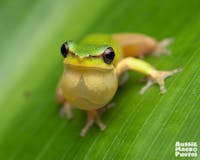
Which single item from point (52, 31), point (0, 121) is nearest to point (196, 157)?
point (0, 121)

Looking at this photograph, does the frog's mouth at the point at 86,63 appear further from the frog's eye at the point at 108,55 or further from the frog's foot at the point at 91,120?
the frog's foot at the point at 91,120

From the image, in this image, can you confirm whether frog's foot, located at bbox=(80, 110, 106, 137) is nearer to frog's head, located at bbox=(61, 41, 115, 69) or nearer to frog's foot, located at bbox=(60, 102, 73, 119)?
frog's foot, located at bbox=(60, 102, 73, 119)

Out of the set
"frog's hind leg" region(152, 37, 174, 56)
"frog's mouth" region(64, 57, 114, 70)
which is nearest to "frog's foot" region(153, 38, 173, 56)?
"frog's hind leg" region(152, 37, 174, 56)

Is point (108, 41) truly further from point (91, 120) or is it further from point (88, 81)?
point (88, 81)

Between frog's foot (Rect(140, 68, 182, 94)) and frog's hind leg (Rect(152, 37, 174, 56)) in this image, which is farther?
frog's hind leg (Rect(152, 37, 174, 56))

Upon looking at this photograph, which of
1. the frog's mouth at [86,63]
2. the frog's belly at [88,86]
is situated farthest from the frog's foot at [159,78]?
the frog's mouth at [86,63]

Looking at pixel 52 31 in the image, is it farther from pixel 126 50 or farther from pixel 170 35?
pixel 170 35
